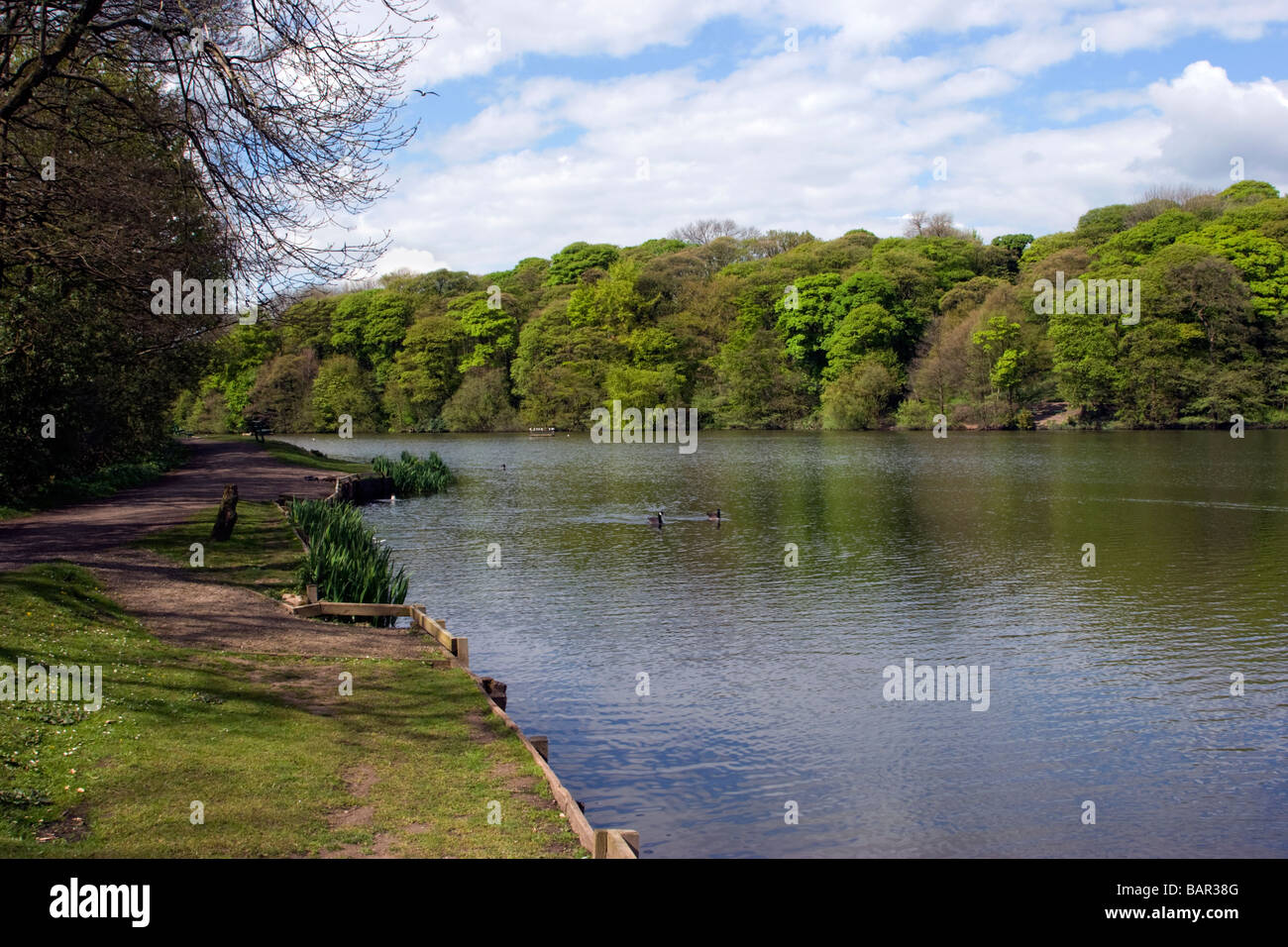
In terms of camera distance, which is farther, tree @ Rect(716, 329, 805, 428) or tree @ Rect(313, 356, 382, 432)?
tree @ Rect(313, 356, 382, 432)

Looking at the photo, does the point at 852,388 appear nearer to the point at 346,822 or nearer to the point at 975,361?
the point at 975,361

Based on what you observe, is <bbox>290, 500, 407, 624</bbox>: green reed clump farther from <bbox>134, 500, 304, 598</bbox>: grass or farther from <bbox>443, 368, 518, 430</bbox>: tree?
<bbox>443, 368, 518, 430</bbox>: tree

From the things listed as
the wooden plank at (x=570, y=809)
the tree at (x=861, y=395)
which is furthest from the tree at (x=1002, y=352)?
the wooden plank at (x=570, y=809)

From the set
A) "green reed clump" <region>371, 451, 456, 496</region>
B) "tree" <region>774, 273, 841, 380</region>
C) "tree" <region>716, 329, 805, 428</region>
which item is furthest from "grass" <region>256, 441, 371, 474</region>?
"tree" <region>774, 273, 841, 380</region>

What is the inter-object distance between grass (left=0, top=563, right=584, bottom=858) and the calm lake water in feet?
5.16

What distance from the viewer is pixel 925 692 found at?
44.0 ft

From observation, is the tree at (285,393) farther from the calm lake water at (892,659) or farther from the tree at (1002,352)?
the calm lake water at (892,659)

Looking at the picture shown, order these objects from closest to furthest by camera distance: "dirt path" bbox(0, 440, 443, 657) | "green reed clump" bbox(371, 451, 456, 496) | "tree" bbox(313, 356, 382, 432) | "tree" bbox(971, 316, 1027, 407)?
1. "dirt path" bbox(0, 440, 443, 657)
2. "green reed clump" bbox(371, 451, 456, 496)
3. "tree" bbox(971, 316, 1027, 407)
4. "tree" bbox(313, 356, 382, 432)

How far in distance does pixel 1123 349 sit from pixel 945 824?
7427 centimetres

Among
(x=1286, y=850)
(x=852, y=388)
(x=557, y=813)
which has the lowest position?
(x=1286, y=850)

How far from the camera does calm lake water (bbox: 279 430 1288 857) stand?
9750 mm

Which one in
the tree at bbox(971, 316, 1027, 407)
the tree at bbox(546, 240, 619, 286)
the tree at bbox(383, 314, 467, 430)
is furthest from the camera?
the tree at bbox(546, 240, 619, 286)

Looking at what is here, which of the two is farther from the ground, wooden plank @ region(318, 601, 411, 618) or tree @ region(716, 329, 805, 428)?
tree @ region(716, 329, 805, 428)
